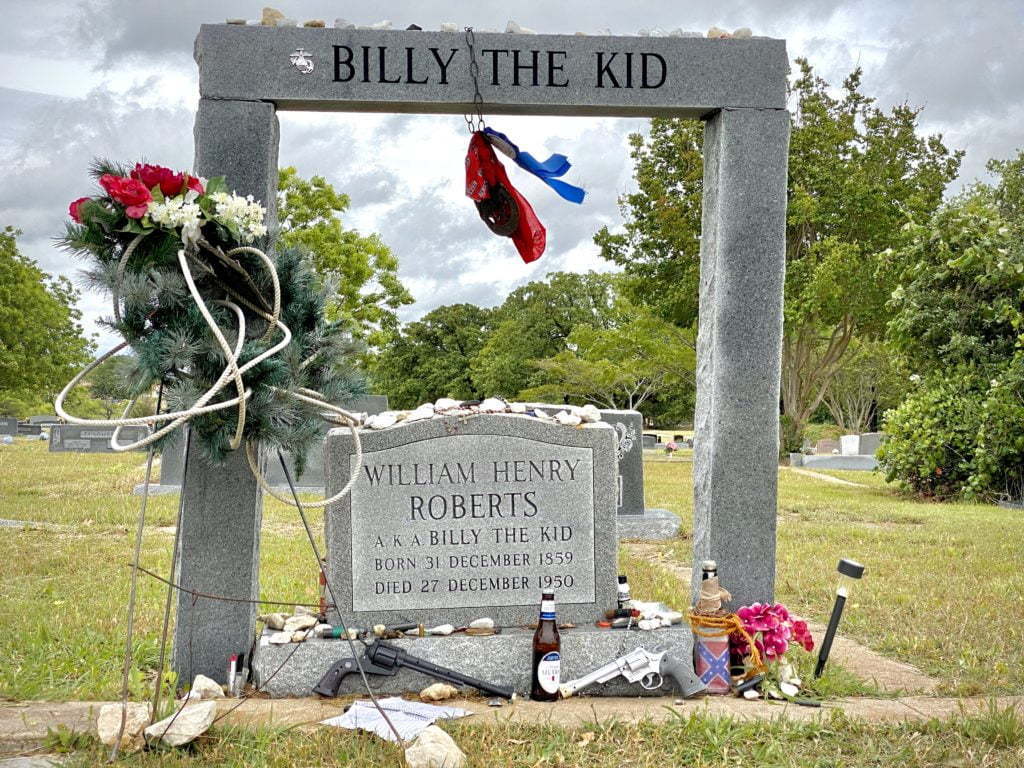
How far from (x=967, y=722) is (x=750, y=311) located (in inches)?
84.1

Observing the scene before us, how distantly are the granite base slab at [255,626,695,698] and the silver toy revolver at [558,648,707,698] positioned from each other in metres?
0.07

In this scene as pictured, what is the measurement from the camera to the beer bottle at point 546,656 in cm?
435

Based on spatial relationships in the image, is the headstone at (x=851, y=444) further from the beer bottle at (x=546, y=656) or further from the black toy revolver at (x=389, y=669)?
the black toy revolver at (x=389, y=669)

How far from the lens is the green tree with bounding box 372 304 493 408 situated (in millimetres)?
45969

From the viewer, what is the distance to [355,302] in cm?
3005

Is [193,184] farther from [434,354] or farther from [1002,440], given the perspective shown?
[434,354]

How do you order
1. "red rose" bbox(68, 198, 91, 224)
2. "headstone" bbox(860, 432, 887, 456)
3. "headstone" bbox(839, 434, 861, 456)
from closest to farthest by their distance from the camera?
"red rose" bbox(68, 198, 91, 224)
"headstone" bbox(860, 432, 887, 456)
"headstone" bbox(839, 434, 861, 456)

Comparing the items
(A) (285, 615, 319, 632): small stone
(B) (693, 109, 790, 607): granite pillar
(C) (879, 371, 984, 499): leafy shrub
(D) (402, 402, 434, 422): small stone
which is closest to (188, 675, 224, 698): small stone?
(A) (285, 615, 319, 632): small stone

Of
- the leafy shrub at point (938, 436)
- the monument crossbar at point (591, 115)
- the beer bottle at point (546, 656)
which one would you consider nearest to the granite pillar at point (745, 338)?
the monument crossbar at point (591, 115)

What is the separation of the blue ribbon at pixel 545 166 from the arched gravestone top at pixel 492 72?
0.47ft

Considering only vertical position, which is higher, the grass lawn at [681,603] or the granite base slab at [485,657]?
the granite base slab at [485,657]

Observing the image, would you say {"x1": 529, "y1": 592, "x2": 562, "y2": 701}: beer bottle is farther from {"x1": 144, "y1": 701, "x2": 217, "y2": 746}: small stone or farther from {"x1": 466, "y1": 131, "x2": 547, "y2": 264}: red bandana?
{"x1": 466, "y1": 131, "x2": 547, "y2": 264}: red bandana

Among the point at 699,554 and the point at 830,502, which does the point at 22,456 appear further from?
the point at 699,554

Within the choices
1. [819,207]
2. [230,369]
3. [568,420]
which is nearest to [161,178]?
[230,369]
